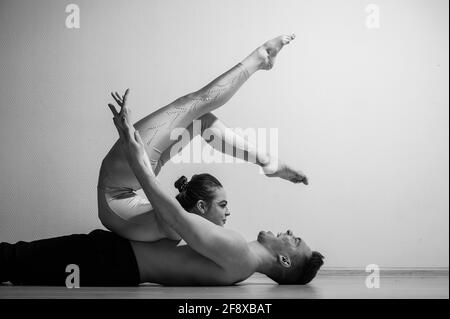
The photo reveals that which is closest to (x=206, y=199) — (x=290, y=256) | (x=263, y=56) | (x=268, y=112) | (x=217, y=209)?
(x=217, y=209)

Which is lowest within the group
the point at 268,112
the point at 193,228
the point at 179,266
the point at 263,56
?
the point at 179,266

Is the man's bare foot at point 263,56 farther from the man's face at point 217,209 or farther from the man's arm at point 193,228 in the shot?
the man's arm at point 193,228

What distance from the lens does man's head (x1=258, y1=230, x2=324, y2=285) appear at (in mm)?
2432

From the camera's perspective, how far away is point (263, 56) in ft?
9.12

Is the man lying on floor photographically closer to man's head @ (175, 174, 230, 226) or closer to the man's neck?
the man's neck

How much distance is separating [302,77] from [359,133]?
44 centimetres

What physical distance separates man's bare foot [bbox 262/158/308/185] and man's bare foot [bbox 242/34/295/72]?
0.42m

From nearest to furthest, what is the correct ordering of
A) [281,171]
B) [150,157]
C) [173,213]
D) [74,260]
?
1. [173,213]
2. [74,260]
3. [150,157]
4. [281,171]

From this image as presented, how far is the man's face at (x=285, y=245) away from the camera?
2.43 m

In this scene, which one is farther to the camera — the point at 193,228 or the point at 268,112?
the point at 268,112

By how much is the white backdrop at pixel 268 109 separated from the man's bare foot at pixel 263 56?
27.7 inches

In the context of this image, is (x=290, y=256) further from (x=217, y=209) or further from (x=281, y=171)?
(x=281, y=171)

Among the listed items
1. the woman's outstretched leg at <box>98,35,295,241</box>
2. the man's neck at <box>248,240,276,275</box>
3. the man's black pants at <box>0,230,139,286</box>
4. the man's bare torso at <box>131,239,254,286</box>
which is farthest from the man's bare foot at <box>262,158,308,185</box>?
the man's black pants at <box>0,230,139,286</box>

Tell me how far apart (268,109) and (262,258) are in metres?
1.32
